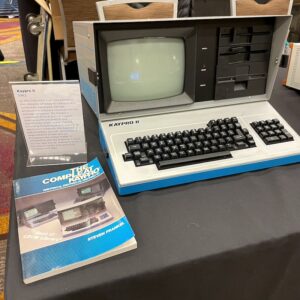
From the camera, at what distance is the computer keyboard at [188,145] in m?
0.58

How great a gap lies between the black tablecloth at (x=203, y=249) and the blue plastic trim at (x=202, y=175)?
11 mm

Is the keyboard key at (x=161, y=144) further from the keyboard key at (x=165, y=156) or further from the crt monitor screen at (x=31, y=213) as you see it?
the crt monitor screen at (x=31, y=213)

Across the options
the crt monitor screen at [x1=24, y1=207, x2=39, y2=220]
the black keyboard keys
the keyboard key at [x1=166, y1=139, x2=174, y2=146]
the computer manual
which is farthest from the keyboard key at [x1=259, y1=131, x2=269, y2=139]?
the crt monitor screen at [x1=24, y1=207, x2=39, y2=220]

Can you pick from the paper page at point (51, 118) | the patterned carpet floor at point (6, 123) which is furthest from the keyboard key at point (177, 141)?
the patterned carpet floor at point (6, 123)

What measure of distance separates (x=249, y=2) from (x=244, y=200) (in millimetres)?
1137

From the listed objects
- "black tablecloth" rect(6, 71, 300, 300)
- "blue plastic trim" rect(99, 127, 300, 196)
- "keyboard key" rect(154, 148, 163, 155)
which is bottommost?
"black tablecloth" rect(6, 71, 300, 300)

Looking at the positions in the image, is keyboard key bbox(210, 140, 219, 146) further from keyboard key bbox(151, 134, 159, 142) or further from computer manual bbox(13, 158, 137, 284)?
computer manual bbox(13, 158, 137, 284)

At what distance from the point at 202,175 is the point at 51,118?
1.10ft

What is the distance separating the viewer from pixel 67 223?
1.49 ft

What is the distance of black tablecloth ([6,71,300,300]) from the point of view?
0.41 meters

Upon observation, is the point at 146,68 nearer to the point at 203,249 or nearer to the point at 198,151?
the point at 198,151

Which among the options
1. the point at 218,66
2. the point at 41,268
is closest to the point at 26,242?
the point at 41,268

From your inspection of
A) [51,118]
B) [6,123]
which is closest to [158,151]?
[51,118]

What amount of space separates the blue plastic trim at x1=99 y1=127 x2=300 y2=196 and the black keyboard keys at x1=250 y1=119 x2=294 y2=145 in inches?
1.8
